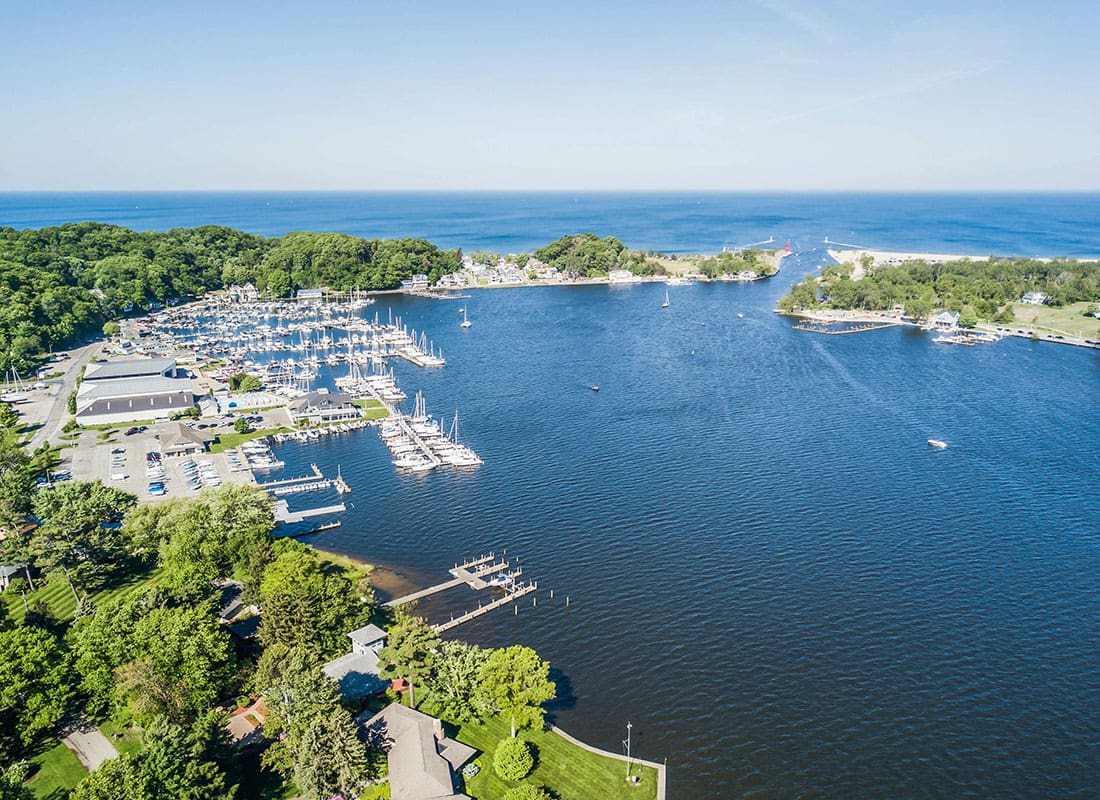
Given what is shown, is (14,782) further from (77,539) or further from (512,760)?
(77,539)

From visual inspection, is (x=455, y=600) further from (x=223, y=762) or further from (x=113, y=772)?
(x=113, y=772)

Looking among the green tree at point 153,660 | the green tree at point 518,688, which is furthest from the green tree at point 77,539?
the green tree at point 518,688

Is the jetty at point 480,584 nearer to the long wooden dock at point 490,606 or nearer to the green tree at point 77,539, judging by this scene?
the long wooden dock at point 490,606

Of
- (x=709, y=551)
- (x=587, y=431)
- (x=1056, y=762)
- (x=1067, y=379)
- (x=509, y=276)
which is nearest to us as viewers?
(x=1056, y=762)

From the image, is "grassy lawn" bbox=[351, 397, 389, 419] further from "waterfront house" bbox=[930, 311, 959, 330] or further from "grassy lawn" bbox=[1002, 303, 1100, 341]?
"grassy lawn" bbox=[1002, 303, 1100, 341]

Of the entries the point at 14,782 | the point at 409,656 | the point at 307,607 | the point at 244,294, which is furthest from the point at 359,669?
the point at 244,294

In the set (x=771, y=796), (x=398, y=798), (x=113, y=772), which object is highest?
(x=113, y=772)

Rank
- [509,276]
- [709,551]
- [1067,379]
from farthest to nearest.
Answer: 1. [509,276]
2. [1067,379]
3. [709,551]

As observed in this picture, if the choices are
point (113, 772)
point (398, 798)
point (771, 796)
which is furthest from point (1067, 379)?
point (113, 772)
